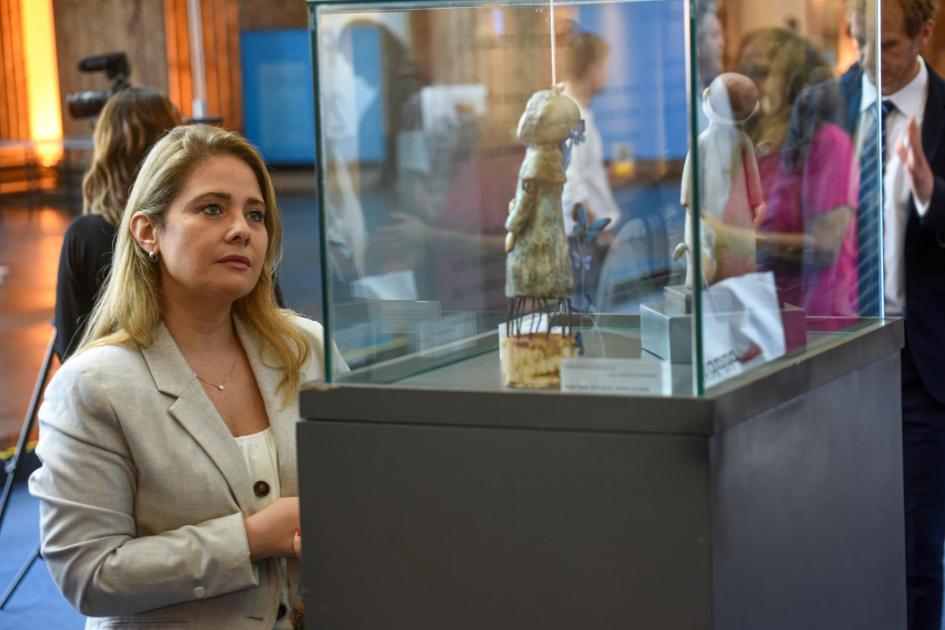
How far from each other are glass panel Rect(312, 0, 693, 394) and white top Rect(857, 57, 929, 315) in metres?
1.60

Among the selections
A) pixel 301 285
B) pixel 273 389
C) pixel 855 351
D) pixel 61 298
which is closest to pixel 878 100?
pixel 855 351

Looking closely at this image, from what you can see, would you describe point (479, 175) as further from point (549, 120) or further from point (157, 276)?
point (157, 276)

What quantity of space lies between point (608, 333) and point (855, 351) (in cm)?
30

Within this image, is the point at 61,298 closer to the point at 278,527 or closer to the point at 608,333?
the point at 278,527

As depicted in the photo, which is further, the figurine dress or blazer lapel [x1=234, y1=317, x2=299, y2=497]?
blazer lapel [x1=234, y1=317, x2=299, y2=497]

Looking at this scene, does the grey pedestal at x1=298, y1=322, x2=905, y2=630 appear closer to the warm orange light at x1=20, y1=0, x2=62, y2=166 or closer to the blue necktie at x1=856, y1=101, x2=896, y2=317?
the blue necktie at x1=856, y1=101, x2=896, y2=317

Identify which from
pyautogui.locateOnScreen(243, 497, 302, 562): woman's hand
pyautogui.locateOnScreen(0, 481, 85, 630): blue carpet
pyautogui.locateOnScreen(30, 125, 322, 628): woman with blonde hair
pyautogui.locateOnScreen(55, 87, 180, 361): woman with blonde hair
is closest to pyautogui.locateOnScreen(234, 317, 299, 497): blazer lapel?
pyautogui.locateOnScreen(30, 125, 322, 628): woman with blonde hair

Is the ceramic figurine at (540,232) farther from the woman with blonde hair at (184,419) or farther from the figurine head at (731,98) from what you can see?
the woman with blonde hair at (184,419)

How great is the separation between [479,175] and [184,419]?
650 millimetres

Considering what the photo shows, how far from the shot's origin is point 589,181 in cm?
152

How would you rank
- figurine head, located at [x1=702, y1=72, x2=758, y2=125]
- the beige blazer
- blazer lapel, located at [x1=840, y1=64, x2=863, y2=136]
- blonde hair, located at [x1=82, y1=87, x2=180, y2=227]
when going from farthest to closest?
blonde hair, located at [x1=82, y1=87, x2=180, y2=227]
the beige blazer
blazer lapel, located at [x1=840, y1=64, x2=863, y2=136]
figurine head, located at [x1=702, y1=72, x2=758, y2=125]

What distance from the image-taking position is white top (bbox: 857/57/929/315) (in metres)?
2.93

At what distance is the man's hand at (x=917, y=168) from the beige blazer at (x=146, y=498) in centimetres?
151

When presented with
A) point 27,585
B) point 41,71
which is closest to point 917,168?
point 27,585
